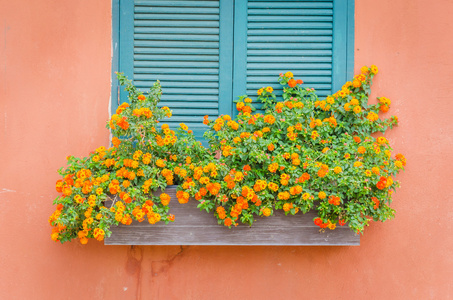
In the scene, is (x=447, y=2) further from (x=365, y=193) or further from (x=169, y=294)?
(x=169, y=294)

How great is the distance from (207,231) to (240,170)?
0.38 m

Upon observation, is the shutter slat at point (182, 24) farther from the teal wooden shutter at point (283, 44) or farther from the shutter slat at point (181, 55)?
the teal wooden shutter at point (283, 44)

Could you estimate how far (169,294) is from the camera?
98.1 inches

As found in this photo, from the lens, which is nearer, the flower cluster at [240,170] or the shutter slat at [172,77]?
the flower cluster at [240,170]

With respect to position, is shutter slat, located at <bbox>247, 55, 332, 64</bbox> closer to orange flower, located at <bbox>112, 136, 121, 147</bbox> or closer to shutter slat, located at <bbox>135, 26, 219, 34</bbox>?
shutter slat, located at <bbox>135, 26, 219, 34</bbox>

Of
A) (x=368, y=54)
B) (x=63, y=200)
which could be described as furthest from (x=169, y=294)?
(x=368, y=54)

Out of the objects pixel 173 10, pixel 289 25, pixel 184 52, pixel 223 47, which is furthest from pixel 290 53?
pixel 173 10

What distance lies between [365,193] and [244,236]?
0.69 meters

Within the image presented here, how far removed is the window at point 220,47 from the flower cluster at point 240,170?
217 millimetres

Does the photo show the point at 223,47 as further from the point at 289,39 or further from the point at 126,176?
the point at 126,176

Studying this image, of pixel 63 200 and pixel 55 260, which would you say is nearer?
pixel 63 200

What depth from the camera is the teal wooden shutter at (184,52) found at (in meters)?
2.54

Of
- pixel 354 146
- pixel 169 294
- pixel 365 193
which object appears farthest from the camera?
pixel 169 294

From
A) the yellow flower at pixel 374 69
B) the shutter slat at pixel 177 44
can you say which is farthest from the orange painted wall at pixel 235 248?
the shutter slat at pixel 177 44
